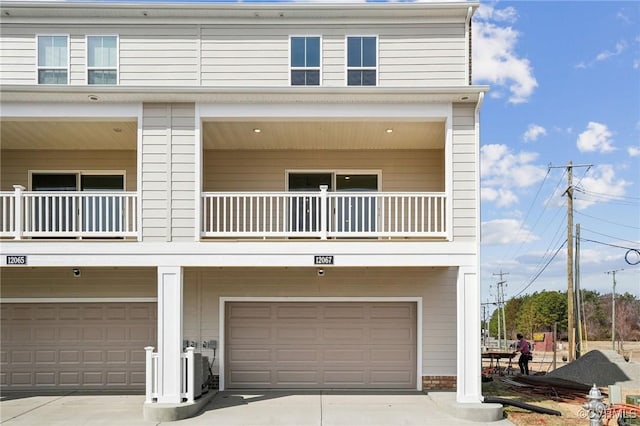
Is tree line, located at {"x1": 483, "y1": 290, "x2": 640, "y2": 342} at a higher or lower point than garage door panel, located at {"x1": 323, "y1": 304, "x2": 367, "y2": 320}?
lower

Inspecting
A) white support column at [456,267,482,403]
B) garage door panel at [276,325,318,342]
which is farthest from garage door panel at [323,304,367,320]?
white support column at [456,267,482,403]

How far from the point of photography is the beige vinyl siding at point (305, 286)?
11867 mm

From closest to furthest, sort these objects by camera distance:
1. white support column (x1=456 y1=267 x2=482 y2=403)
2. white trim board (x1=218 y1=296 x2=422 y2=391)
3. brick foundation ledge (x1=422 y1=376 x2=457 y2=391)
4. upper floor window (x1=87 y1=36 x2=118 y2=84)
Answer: white support column (x1=456 y1=267 x2=482 y2=403) < upper floor window (x1=87 y1=36 x2=118 y2=84) < brick foundation ledge (x1=422 y1=376 x2=457 y2=391) < white trim board (x1=218 y1=296 x2=422 y2=391)

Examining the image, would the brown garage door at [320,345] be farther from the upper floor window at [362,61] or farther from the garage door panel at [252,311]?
the upper floor window at [362,61]

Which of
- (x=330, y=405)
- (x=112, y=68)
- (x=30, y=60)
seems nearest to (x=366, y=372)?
(x=330, y=405)

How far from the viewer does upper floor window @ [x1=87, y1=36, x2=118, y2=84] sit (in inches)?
450

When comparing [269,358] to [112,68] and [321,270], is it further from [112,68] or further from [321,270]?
[112,68]

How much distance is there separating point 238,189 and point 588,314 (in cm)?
4959

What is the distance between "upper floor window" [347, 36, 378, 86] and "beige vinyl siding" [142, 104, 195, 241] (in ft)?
11.6

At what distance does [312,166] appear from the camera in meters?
12.5

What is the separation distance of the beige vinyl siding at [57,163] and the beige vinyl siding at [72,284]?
2.07 m

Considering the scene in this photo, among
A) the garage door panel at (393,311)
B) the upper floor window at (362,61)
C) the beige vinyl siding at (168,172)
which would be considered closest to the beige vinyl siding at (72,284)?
the beige vinyl siding at (168,172)

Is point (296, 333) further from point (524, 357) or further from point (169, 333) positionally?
point (524, 357)

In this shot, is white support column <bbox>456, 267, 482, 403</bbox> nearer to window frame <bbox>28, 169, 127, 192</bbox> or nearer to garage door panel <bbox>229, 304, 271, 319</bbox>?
garage door panel <bbox>229, 304, 271, 319</bbox>
